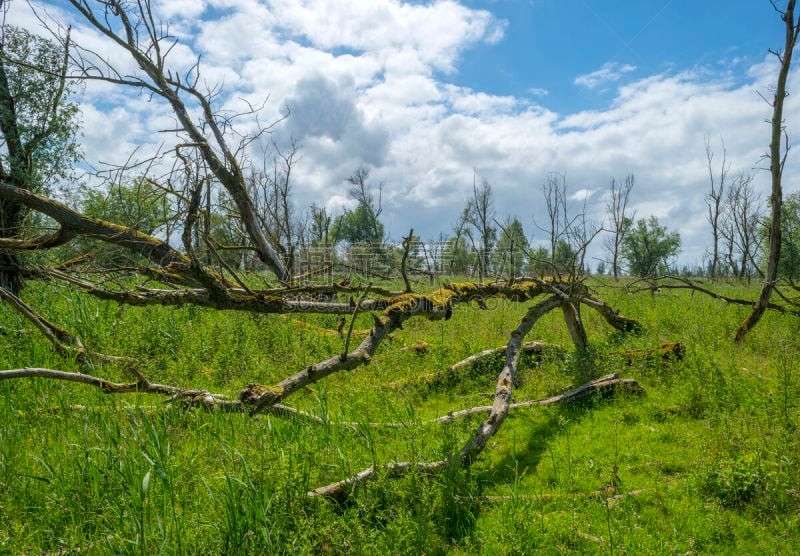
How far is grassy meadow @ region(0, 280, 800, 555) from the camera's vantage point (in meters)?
3.04

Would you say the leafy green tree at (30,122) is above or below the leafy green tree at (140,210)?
above

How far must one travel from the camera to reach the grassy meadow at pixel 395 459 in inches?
120

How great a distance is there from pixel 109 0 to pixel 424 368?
865 cm

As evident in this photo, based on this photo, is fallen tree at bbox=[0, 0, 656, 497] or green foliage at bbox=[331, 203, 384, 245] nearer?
fallen tree at bbox=[0, 0, 656, 497]

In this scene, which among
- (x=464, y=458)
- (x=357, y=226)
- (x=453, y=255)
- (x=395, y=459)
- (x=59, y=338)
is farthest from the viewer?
(x=357, y=226)

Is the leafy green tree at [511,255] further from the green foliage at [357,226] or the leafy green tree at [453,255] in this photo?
the green foliage at [357,226]

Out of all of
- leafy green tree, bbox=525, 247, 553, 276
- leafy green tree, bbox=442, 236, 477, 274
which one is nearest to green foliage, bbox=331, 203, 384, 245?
leafy green tree, bbox=442, 236, 477, 274

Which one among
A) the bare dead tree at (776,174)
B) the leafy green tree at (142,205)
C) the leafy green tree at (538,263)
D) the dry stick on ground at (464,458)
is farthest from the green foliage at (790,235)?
the leafy green tree at (142,205)

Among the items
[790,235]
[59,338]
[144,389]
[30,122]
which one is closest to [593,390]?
[144,389]

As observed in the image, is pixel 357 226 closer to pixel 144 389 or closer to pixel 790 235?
pixel 790 235

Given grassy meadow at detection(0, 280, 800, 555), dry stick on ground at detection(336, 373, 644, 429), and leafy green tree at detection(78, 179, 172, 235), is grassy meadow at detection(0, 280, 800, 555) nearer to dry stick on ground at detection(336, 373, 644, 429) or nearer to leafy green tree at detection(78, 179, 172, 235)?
dry stick on ground at detection(336, 373, 644, 429)

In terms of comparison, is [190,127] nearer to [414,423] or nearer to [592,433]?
[414,423]

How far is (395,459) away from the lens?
3.82 metres

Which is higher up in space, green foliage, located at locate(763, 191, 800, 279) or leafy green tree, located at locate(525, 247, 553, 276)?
green foliage, located at locate(763, 191, 800, 279)
